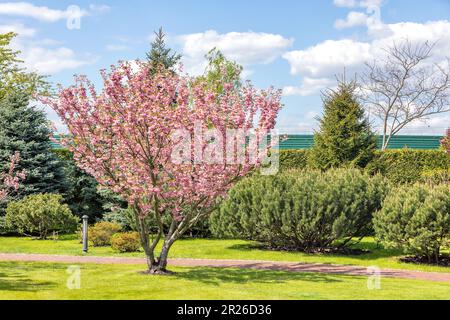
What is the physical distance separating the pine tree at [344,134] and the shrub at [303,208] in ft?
19.0

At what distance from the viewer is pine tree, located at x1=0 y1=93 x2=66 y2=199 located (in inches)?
1142

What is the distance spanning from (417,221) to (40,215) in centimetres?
1566

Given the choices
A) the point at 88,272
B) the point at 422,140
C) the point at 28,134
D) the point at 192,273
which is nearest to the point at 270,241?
the point at 192,273

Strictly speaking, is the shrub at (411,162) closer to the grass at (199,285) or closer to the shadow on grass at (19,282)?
the grass at (199,285)

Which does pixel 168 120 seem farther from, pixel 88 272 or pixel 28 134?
pixel 28 134

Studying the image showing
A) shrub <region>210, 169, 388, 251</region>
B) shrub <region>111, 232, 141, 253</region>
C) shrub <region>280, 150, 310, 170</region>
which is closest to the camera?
shrub <region>210, 169, 388, 251</region>

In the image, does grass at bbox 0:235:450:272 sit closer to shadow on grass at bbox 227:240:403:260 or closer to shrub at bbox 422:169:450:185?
shadow on grass at bbox 227:240:403:260

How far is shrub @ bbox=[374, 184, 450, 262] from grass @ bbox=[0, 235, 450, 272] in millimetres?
691

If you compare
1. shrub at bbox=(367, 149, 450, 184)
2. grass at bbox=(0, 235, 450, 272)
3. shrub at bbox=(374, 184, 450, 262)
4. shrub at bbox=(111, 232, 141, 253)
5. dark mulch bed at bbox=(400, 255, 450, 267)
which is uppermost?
shrub at bbox=(367, 149, 450, 184)

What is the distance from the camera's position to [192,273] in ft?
50.7

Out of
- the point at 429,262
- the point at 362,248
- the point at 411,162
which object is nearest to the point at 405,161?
the point at 411,162

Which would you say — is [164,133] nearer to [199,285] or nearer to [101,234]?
[199,285]

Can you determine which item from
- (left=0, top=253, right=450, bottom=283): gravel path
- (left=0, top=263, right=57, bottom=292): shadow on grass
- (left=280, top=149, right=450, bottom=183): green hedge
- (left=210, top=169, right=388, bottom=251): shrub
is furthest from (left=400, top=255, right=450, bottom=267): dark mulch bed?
(left=280, top=149, right=450, bottom=183): green hedge

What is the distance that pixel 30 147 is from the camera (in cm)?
2942
